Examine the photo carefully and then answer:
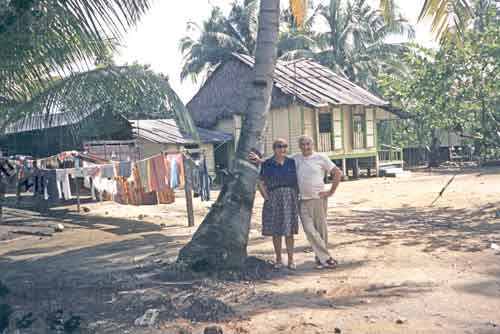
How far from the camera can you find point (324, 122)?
1020 inches

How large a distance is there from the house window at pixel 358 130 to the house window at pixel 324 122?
1181 millimetres

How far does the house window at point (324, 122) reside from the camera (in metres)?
25.6

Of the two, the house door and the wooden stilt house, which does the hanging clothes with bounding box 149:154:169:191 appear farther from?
the house door

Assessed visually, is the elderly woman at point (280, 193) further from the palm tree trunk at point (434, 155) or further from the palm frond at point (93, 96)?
the palm tree trunk at point (434, 155)

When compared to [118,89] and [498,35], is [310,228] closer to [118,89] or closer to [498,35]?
[118,89]

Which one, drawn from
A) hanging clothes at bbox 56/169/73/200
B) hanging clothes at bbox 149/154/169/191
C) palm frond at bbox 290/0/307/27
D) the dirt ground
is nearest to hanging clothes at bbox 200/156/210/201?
hanging clothes at bbox 149/154/169/191

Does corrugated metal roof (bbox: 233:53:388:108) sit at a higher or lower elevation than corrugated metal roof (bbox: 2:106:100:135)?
higher

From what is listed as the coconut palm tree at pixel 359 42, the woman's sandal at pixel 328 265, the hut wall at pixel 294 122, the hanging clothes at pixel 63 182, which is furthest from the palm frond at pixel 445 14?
the coconut palm tree at pixel 359 42

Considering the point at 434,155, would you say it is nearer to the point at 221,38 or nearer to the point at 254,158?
the point at 221,38

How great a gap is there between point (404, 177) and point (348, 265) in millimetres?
18409

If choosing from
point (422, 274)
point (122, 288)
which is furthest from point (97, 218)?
point (422, 274)

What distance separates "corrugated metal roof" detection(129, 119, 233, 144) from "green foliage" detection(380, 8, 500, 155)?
886 cm

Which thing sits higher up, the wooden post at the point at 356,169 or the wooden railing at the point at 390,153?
the wooden railing at the point at 390,153

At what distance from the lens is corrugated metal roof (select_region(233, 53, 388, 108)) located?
77.3 feet
